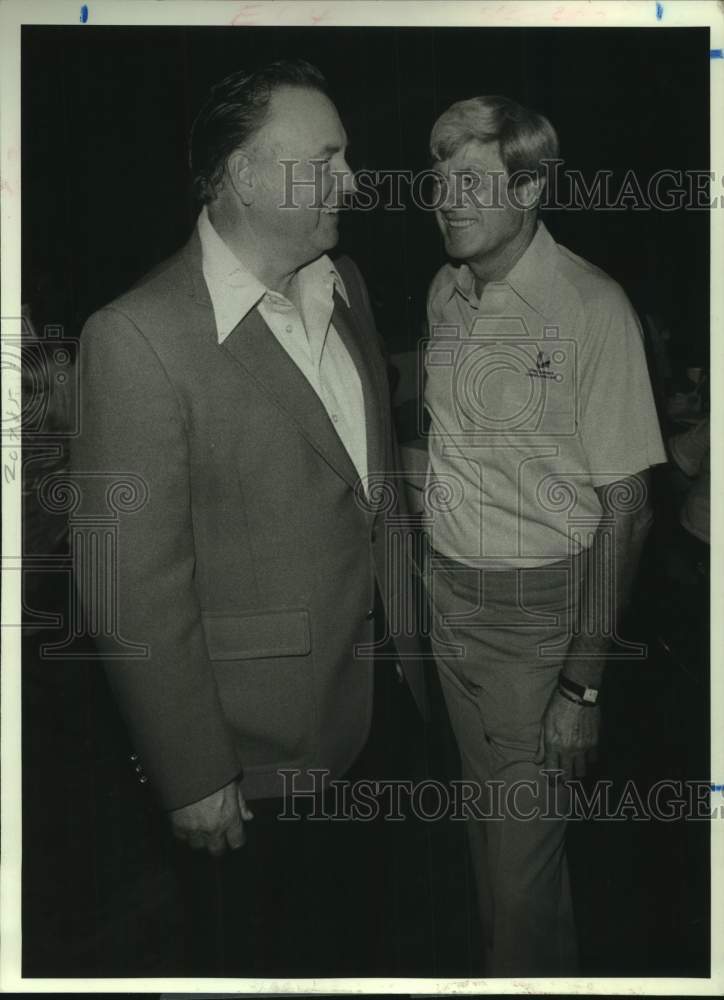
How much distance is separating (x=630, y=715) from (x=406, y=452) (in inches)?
28.7

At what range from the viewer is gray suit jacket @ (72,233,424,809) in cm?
221

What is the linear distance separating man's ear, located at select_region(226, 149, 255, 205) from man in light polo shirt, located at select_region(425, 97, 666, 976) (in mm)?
385

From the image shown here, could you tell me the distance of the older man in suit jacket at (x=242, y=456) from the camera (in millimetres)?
2211

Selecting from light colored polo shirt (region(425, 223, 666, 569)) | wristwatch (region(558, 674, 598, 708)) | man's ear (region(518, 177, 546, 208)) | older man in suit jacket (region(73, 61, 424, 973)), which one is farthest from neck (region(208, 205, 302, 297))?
wristwatch (region(558, 674, 598, 708))

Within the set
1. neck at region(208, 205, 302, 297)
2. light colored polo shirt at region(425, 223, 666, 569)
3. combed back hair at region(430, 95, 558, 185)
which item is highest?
combed back hair at region(430, 95, 558, 185)

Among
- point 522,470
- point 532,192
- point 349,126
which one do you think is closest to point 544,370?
point 522,470

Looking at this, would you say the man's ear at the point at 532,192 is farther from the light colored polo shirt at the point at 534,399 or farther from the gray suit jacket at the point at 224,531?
the gray suit jacket at the point at 224,531

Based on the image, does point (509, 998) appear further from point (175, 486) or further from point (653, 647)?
point (175, 486)

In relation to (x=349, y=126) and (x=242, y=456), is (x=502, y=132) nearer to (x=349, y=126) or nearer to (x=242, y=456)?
(x=349, y=126)

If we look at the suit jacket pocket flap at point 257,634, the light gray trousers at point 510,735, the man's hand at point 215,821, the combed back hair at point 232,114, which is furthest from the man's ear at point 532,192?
the man's hand at point 215,821

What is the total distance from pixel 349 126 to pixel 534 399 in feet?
2.22

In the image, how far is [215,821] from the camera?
2.27m

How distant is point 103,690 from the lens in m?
2.29

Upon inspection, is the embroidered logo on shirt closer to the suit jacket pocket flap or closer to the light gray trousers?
the light gray trousers
